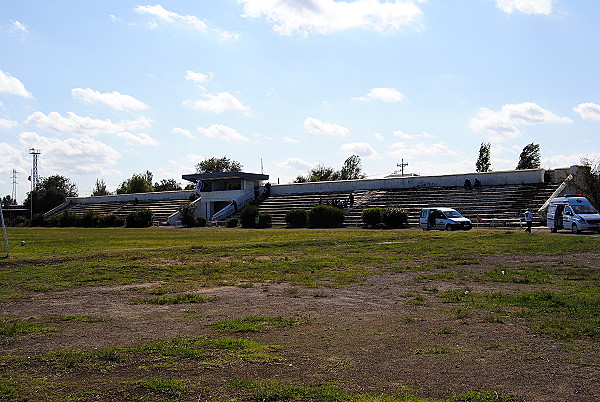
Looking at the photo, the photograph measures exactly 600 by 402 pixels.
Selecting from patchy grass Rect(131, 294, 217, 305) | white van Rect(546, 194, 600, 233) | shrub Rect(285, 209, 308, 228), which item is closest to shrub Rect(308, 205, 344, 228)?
shrub Rect(285, 209, 308, 228)

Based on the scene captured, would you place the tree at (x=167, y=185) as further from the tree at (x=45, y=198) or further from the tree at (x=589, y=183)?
the tree at (x=589, y=183)

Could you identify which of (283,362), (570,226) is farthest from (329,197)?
(283,362)

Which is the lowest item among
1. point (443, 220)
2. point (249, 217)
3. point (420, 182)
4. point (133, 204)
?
point (443, 220)

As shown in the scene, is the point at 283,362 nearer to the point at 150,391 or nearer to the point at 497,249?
the point at 150,391

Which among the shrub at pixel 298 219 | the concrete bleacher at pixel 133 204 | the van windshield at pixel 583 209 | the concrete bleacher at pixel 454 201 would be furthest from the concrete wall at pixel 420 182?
the van windshield at pixel 583 209

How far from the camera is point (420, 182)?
58625 millimetres

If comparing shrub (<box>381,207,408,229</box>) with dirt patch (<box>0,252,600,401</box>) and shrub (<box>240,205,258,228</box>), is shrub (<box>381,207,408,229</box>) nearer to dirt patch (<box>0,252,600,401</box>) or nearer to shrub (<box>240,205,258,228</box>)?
shrub (<box>240,205,258,228</box>)

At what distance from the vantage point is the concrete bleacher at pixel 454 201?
4434 cm

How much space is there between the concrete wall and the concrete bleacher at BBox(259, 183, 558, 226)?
3.15ft

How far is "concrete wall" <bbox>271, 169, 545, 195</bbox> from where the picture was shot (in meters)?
51.0

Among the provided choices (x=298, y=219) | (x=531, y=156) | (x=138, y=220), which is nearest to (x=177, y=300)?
(x=298, y=219)

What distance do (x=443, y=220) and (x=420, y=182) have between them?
2064 cm

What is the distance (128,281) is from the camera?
13500mm

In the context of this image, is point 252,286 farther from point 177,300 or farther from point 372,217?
point 372,217
